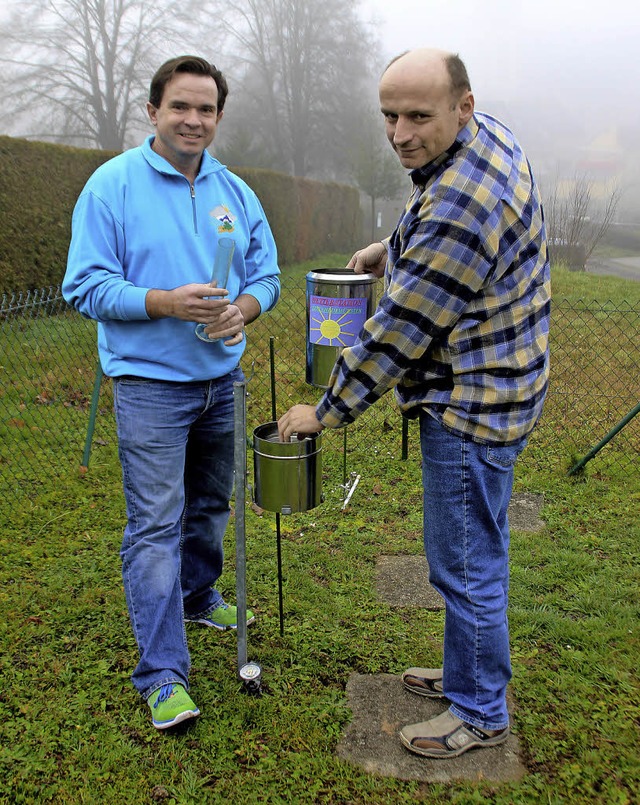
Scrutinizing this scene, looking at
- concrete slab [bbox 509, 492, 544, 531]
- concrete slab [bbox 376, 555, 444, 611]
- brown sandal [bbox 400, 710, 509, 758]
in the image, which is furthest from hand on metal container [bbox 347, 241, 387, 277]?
concrete slab [bbox 509, 492, 544, 531]

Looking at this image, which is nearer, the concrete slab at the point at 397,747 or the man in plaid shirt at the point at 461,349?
the man in plaid shirt at the point at 461,349

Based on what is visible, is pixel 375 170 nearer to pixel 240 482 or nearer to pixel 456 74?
pixel 240 482

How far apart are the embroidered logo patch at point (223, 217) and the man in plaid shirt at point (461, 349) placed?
0.63 m

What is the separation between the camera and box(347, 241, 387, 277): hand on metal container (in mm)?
2584

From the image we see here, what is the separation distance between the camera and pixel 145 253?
2164 millimetres

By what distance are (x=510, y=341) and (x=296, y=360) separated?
5388 millimetres

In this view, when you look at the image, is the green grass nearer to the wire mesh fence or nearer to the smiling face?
the wire mesh fence

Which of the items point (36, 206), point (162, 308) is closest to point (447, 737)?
point (162, 308)

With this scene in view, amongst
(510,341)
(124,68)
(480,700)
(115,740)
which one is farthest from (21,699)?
(124,68)

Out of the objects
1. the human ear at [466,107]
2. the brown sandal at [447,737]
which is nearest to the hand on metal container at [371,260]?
the human ear at [466,107]

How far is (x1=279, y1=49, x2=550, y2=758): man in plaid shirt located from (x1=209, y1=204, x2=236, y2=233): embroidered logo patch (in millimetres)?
630

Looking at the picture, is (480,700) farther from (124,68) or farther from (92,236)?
(124,68)

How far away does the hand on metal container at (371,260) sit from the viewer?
102 inches

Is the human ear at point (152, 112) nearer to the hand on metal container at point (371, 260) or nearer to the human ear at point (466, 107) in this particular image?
the hand on metal container at point (371, 260)
